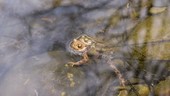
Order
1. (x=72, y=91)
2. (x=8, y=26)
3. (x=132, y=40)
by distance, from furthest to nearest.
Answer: (x=8, y=26), (x=132, y=40), (x=72, y=91)

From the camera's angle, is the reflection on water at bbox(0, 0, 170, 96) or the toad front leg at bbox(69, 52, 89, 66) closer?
the reflection on water at bbox(0, 0, 170, 96)

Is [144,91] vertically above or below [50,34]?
below

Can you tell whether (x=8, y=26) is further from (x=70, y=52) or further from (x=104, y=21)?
(x=104, y=21)

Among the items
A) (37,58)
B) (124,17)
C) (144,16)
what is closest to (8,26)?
(37,58)

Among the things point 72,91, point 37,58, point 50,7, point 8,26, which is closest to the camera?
point 72,91

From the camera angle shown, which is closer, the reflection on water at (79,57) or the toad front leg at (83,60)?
the reflection on water at (79,57)

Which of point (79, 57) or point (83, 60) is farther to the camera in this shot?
point (79, 57)

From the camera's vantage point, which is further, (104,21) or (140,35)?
(104,21)

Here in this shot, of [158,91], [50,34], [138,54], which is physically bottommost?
[158,91]
